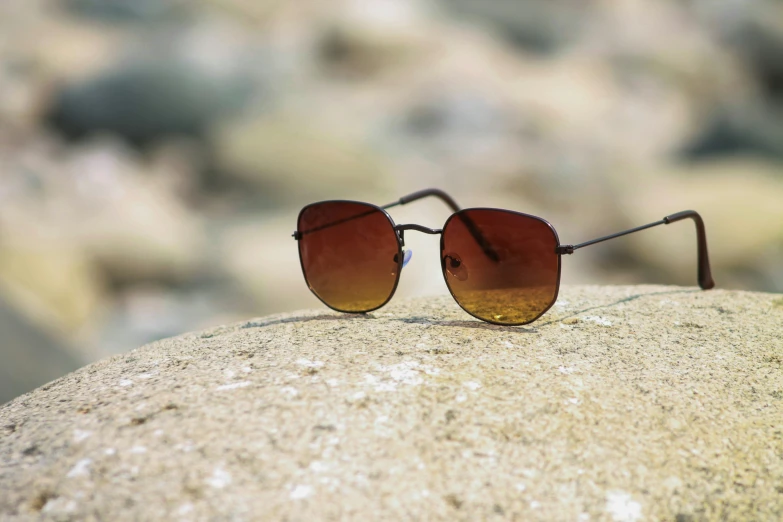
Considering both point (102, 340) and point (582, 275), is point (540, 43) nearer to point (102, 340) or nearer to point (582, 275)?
point (582, 275)

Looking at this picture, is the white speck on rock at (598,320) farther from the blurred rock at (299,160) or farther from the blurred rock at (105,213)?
the blurred rock at (299,160)

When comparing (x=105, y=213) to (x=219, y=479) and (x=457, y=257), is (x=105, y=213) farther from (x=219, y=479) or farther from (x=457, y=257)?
(x=219, y=479)

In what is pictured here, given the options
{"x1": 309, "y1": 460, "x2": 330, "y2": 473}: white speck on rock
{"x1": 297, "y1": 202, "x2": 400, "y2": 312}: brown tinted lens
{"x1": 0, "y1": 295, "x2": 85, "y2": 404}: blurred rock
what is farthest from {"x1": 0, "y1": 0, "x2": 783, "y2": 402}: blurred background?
{"x1": 309, "y1": 460, "x2": 330, "y2": 473}: white speck on rock

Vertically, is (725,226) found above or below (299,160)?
below

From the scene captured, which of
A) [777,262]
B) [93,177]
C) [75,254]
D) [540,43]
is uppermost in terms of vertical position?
[540,43]

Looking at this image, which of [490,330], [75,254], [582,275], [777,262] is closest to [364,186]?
[582,275]

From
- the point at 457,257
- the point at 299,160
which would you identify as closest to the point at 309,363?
the point at 457,257
